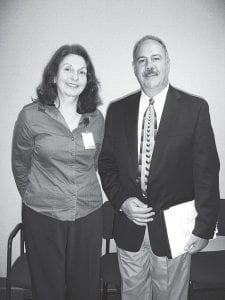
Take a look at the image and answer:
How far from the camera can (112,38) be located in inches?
92.8

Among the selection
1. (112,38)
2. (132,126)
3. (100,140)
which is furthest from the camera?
(112,38)

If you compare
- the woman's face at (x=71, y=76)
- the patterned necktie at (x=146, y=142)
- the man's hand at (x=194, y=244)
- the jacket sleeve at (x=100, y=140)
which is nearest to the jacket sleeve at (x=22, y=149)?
the woman's face at (x=71, y=76)

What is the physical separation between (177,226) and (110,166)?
56 cm

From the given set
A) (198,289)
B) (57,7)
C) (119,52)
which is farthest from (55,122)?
(198,289)

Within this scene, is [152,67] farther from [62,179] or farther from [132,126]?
[62,179]

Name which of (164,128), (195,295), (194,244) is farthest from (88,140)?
(195,295)

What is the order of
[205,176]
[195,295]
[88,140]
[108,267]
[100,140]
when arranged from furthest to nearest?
1. [195,295]
2. [108,267]
3. [100,140]
4. [88,140]
5. [205,176]

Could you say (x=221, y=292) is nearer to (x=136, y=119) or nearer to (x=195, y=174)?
(x=195, y=174)

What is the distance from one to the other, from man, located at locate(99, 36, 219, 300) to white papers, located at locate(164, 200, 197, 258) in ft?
0.12

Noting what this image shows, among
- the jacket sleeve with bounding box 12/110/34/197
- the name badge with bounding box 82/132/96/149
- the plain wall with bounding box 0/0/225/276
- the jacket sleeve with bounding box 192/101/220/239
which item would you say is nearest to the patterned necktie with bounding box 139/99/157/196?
the jacket sleeve with bounding box 192/101/220/239

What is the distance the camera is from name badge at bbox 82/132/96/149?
1.74 metres

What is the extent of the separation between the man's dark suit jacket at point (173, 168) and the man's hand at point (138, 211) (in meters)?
0.04

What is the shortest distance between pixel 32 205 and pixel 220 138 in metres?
1.79

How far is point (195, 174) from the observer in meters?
1.53
